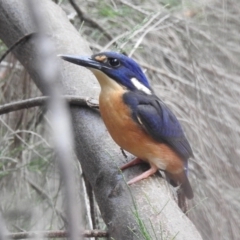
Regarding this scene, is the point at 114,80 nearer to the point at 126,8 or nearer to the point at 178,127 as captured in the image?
the point at 178,127

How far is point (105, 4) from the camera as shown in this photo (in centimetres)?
272

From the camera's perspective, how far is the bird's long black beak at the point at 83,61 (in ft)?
5.01

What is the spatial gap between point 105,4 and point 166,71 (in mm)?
508

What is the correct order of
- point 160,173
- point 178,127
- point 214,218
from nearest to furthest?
point 160,173 < point 178,127 < point 214,218

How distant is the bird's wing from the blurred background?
1.08 feet

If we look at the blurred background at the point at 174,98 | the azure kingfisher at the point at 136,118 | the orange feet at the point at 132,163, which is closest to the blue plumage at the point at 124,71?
the azure kingfisher at the point at 136,118

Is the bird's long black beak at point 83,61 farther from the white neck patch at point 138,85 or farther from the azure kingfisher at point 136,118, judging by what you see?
the white neck patch at point 138,85

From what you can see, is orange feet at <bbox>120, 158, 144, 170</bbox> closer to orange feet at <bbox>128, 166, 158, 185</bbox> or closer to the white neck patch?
orange feet at <bbox>128, 166, 158, 185</bbox>

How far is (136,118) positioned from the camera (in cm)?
162

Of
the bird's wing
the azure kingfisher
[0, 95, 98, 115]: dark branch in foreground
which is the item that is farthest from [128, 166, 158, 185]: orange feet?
[0, 95, 98, 115]: dark branch in foreground

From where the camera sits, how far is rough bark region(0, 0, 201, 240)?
1228 millimetres

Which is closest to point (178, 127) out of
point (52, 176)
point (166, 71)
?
point (166, 71)

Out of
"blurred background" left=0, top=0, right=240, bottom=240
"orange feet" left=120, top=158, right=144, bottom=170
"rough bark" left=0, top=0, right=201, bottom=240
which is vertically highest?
"rough bark" left=0, top=0, right=201, bottom=240

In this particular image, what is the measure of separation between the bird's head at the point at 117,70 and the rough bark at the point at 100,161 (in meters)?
0.09
